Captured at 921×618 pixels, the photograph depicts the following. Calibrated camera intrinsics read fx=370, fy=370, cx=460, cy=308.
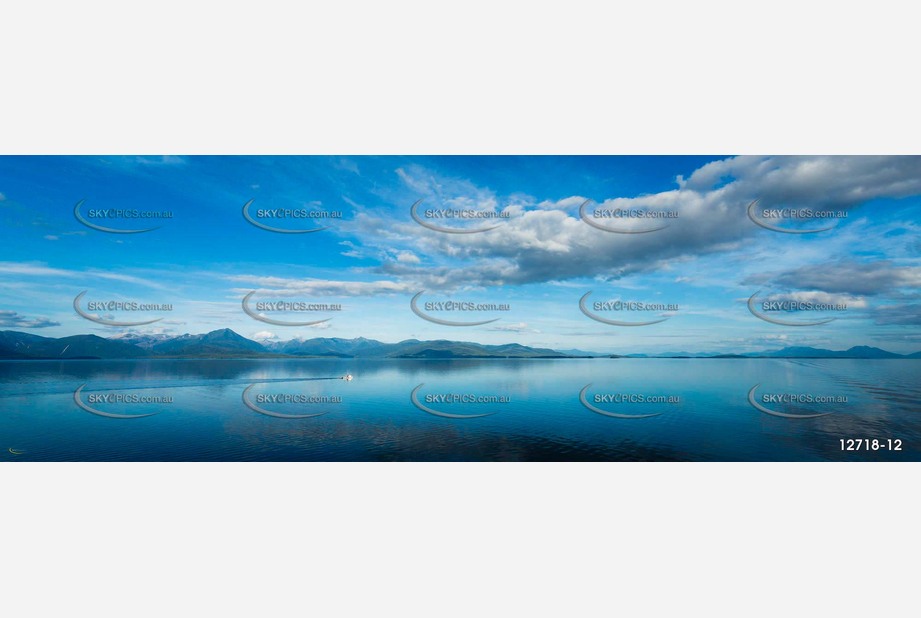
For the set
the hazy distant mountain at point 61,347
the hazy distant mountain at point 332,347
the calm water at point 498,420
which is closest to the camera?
the calm water at point 498,420

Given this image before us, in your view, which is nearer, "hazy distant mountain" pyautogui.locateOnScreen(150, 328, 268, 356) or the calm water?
the calm water

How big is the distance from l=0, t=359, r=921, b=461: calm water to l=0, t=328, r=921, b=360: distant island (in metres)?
0.44

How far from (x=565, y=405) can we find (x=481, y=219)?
610 cm

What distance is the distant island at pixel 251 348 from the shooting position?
33.4 ft

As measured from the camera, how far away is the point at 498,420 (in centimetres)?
980

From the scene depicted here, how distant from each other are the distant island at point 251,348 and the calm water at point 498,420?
44 cm

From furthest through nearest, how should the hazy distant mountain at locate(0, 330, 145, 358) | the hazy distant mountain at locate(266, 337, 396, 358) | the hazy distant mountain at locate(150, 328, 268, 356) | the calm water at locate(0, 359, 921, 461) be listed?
the hazy distant mountain at locate(150, 328, 268, 356) → the hazy distant mountain at locate(266, 337, 396, 358) → the hazy distant mountain at locate(0, 330, 145, 358) → the calm water at locate(0, 359, 921, 461)

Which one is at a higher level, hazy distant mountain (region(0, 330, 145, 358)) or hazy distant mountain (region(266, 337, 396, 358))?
hazy distant mountain (region(266, 337, 396, 358))

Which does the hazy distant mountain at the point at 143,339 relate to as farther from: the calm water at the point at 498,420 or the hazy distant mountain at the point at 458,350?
the hazy distant mountain at the point at 458,350

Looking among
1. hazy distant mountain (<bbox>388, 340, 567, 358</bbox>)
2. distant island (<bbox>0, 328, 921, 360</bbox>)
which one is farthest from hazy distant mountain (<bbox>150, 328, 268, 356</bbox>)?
hazy distant mountain (<bbox>388, 340, 567, 358</bbox>)

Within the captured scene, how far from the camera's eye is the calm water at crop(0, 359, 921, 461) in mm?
8883

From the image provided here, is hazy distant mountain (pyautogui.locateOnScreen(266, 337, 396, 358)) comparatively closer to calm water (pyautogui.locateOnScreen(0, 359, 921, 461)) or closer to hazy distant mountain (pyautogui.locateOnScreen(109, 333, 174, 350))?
calm water (pyautogui.locateOnScreen(0, 359, 921, 461))

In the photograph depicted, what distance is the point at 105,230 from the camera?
9875mm

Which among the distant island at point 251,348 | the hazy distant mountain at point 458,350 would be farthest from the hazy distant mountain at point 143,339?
the hazy distant mountain at point 458,350
